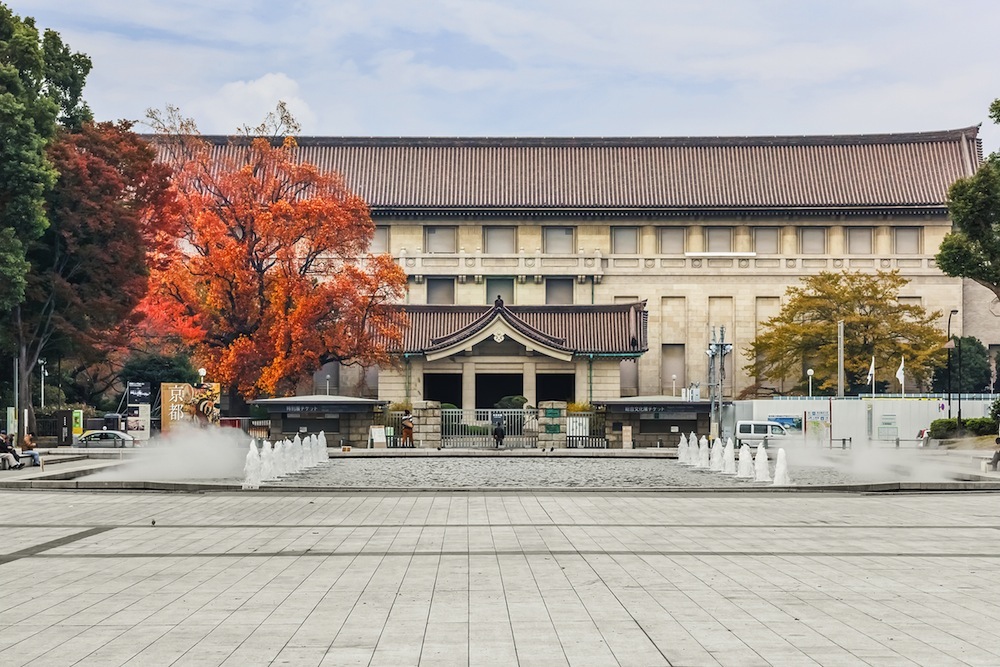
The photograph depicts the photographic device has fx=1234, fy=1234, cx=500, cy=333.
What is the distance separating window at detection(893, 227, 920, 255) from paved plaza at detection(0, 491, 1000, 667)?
60521mm

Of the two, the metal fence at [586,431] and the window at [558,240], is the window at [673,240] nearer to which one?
the window at [558,240]

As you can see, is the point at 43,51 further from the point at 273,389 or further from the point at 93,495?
the point at 93,495

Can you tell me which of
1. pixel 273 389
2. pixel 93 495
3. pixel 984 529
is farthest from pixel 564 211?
pixel 984 529

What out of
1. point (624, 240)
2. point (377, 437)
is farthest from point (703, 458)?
point (624, 240)

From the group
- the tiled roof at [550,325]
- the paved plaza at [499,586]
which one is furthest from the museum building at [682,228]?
the paved plaza at [499,586]

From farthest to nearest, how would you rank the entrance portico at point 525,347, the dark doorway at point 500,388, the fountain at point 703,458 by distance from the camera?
the dark doorway at point 500,388
the entrance portico at point 525,347
the fountain at point 703,458

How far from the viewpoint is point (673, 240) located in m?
80.7

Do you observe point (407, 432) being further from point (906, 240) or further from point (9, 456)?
point (906, 240)

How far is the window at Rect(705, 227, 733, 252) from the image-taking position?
8044 cm

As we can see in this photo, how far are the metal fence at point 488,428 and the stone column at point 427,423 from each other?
0.72 m

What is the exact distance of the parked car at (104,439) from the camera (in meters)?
50.0

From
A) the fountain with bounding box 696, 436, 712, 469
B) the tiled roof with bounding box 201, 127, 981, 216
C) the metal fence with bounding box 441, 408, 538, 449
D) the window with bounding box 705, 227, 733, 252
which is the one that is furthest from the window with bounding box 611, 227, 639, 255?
the fountain with bounding box 696, 436, 712, 469

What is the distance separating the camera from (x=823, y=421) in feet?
195

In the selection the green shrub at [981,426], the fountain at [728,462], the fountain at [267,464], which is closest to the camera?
the fountain at [267,464]
